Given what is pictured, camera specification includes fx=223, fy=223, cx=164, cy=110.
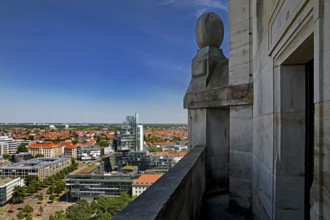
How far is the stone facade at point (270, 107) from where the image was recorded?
50.3 inches

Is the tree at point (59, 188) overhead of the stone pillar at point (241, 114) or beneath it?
beneath

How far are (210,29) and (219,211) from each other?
12.5 ft

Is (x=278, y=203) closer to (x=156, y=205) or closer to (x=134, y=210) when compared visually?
(x=156, y=205)

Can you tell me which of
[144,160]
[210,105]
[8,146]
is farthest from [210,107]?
[8,146]

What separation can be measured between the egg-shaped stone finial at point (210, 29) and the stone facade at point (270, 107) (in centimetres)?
2

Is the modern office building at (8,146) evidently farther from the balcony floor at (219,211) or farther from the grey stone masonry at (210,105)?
the balcony floor at (219,211)

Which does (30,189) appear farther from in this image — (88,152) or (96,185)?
(88,152)

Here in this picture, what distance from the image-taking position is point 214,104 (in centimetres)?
446

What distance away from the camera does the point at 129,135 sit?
271 feet

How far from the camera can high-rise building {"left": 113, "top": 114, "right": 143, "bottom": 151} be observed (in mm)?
82062

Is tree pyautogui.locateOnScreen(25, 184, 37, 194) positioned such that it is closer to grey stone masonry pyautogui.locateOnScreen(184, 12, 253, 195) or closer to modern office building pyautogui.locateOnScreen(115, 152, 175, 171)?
modern office building pyautogui.locateOnScreen(115, 152, 175, 171)

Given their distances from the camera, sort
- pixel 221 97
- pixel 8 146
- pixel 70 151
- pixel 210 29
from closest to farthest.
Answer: pixel 221 97, pixel 210 29, pixel 70 151, pixel 8 146

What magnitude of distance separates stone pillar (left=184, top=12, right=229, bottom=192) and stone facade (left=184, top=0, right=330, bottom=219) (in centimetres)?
2

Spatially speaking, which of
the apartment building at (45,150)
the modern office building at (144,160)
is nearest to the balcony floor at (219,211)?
the modern office building at (144,160)
